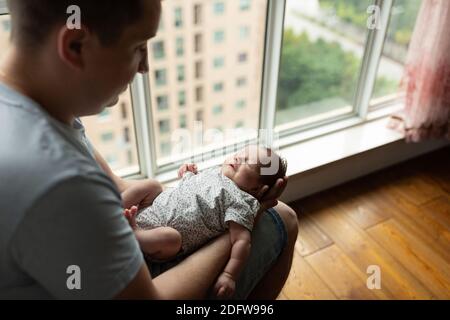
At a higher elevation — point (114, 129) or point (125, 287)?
point (125, 287)

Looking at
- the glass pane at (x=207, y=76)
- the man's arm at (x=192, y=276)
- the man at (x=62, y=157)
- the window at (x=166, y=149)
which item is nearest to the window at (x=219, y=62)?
the glass pane at (x=207, y=76)

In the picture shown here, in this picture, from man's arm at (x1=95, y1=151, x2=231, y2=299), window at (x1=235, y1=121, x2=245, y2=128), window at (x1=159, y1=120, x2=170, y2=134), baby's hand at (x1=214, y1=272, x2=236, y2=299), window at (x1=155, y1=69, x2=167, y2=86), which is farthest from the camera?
window at (x1=235, y1=121, x2=245, y2=128)

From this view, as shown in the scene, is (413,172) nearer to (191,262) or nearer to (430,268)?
(430,268)

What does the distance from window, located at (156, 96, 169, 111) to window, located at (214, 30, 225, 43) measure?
0.96 ft

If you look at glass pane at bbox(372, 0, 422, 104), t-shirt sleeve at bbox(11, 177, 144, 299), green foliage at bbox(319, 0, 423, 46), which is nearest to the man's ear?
t-shirt sleeve at bbox(11, 177, 144, 299)

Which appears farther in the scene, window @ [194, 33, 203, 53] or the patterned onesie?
window @ [194, 33, 203, 53]

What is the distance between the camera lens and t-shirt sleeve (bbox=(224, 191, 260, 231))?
104 centimetres

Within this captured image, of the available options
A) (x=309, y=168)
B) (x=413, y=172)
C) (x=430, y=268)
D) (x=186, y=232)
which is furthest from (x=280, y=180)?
(x=413, y=172)

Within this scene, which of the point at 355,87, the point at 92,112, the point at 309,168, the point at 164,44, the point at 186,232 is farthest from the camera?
the point at 355,87

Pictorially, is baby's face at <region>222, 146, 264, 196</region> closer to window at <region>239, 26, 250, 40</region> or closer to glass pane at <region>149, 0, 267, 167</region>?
glass pane at <region>149, 0, 267, 167</region>

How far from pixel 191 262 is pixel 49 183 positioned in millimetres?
432

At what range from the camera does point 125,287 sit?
0.68 meters

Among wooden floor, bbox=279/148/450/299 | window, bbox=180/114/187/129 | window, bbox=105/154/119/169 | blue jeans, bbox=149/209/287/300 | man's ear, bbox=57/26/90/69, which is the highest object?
man's ear, bbox=57/26/90/69

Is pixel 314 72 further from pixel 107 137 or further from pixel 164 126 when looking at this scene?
pixel 107 137
